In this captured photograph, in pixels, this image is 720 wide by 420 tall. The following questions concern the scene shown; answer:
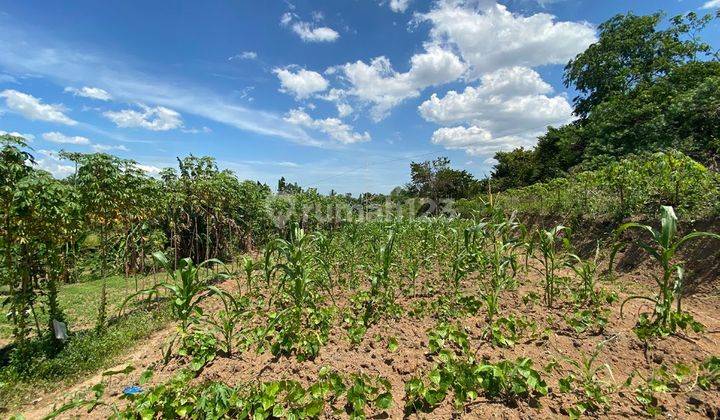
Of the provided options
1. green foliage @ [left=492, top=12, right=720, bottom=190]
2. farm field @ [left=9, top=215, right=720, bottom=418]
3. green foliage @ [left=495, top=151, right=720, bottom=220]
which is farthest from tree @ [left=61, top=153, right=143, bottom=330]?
green foliage @ [left=492, top=12, right=720, bottom=190]

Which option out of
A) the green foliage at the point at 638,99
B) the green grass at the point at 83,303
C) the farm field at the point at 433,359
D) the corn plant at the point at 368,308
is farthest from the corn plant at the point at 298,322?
the green foliage at the point at 638,99

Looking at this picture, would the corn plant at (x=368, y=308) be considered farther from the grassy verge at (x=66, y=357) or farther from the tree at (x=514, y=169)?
the tree at (x=514, y=169)

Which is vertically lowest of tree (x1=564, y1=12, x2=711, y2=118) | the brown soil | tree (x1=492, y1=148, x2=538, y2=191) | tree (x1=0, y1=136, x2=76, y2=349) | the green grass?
the green grass

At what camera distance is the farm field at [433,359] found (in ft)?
6.57

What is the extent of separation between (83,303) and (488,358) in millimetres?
7170

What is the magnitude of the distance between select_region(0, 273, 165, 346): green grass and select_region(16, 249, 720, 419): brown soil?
8.19 feet

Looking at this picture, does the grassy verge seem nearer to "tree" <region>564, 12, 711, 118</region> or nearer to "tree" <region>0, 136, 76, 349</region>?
"tree" <region>0, 136, 76, 349</region>

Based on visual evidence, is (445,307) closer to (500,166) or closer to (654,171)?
(654,171)

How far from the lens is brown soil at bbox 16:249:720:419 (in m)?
1.98

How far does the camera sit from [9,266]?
10.6ft

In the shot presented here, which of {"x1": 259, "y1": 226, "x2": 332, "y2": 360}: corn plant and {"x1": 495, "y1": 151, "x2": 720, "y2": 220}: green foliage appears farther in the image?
{"x1": 495, "y1": 151, "x2": 720, "y2": 220}: green foliage

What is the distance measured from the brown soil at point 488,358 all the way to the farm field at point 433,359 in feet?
0.04

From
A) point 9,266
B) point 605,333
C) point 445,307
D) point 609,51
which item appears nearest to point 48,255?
point 9,266

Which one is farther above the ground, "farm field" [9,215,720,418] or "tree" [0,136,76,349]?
"tree" [0,136,76,349]
